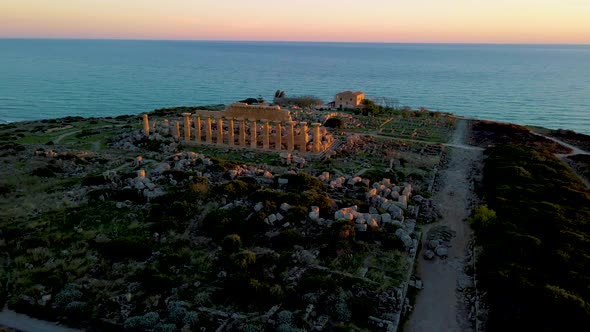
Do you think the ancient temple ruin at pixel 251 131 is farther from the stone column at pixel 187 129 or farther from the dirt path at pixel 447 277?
the dirt path at pixel 447 277

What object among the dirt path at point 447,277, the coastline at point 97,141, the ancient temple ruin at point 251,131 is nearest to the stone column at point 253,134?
the ancient temple ruin at point 251,131

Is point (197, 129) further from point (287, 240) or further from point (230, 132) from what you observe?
point (287, 240)

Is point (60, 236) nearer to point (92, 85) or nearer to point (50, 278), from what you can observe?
point (50, 278)

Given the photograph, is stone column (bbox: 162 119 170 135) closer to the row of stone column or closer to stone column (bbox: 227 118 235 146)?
the row of stone column

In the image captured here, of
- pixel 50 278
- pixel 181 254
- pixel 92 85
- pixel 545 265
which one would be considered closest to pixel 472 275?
pixel 545 265

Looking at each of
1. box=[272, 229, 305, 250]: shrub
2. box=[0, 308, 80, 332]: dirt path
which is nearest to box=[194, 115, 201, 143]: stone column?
box=[272, 229, 305, 250]: shrub

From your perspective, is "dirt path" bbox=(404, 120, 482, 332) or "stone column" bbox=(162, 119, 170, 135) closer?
"dirt path" bbox=(404, 120, 482, 332)

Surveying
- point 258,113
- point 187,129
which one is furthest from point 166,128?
point 258,113

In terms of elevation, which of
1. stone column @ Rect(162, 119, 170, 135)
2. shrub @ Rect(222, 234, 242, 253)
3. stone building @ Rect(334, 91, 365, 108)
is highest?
stone building @ Rect(334, 91, 365, 108)
